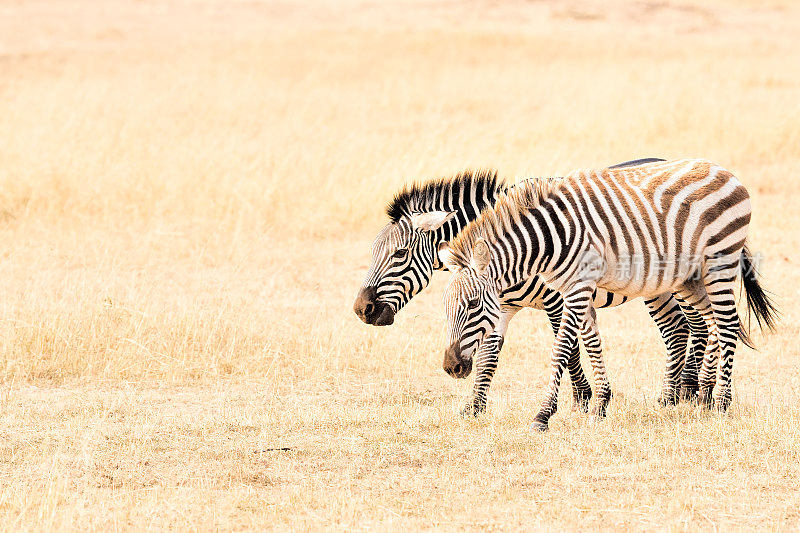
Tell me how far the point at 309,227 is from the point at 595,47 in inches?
627

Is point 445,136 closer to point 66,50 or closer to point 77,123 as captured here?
point 77,123

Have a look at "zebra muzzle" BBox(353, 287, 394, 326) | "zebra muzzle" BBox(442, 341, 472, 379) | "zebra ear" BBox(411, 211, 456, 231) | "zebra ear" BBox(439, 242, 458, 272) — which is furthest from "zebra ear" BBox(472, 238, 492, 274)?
"zebra muzzle" BBox(353, 287, 394, 326)

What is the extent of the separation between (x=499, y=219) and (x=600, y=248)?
0.66 meters

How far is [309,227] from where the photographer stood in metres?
12.6

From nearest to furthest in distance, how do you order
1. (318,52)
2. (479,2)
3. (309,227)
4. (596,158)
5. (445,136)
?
1. (309,227)
2. (596,158)
3. (445,136)
4. (318,52)
5. (479,2)

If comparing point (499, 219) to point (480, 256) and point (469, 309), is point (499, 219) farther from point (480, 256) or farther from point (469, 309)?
point (469, 309)

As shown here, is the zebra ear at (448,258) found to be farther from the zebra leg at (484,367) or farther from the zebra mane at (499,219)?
the zebra leg at (484,367)

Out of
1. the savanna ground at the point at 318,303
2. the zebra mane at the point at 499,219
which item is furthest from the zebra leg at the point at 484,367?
the zebra mane at the point at 499,219

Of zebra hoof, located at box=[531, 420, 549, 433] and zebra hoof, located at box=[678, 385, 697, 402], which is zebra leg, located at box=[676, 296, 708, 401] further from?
zebra hoof, located at box=[531, 420, 549, 433]

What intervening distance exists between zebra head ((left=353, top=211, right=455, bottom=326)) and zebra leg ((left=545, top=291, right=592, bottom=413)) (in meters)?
0.87

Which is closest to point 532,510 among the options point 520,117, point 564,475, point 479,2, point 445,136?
point 564,475

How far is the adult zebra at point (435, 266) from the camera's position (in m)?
7.06

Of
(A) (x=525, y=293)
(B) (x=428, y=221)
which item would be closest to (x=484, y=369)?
(A) (x=525, y=293)

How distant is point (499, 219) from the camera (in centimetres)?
654
